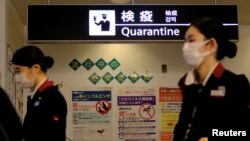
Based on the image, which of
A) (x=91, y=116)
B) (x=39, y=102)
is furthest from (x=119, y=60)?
(x=39, y=102)

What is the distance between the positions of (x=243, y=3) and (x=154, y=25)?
4.54 feet

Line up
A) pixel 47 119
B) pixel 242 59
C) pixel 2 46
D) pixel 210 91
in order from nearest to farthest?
1. pixel 210 91
2. pixel 47 119
3. pixel 2 46
4. pixel 242 59

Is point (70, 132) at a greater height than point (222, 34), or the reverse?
point (222, 34)

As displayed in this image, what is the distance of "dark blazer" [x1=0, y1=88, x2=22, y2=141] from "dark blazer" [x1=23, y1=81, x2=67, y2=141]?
572 millimetres

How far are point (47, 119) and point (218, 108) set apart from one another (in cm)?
95

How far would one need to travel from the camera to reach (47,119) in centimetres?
→ 207

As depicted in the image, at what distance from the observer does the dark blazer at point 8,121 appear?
1.40 meters

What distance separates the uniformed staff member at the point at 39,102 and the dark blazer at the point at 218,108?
753 millimetres

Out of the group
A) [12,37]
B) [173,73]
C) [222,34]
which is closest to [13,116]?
[222,34]

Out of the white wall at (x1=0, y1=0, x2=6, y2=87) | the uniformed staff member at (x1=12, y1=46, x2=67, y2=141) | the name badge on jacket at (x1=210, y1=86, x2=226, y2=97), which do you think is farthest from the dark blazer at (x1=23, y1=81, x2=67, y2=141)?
the white wall at (x1=0, y1=0, x2=6, y2=87)

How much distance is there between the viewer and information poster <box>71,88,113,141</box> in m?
4.50

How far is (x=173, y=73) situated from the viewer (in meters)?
4.69

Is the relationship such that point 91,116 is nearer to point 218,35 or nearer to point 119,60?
point 119,60

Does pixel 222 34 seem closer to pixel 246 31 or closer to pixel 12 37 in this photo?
pixel 12 37
